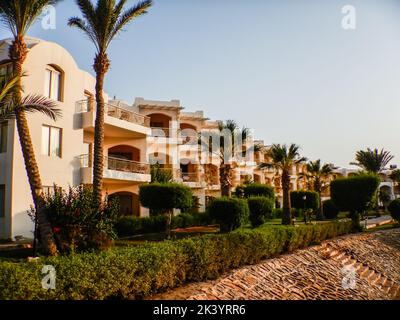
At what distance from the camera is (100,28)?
635 inches

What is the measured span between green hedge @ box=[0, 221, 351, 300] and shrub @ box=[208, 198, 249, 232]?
4549 mm

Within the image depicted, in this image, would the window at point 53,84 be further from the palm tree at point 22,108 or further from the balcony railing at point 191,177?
the balcony railing at point 191,177

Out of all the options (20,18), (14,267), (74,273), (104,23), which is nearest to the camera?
(14,267)

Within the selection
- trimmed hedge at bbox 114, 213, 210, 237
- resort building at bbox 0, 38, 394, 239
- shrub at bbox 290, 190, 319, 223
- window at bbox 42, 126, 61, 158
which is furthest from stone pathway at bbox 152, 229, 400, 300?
window at bbox 42, 126, 61, 158

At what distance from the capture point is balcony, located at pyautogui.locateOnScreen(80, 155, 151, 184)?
68.2 feet

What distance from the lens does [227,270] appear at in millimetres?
13297

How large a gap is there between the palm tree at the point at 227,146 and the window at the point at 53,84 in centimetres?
1150

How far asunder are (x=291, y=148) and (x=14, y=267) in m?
26.3

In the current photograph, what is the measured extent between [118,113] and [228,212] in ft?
32.9

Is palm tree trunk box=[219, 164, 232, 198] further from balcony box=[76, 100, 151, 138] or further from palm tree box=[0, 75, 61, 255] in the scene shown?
palm tree box=[0, 75, 61, 255]

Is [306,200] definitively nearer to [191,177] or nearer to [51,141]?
[191,177]

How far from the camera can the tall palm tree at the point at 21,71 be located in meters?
11.7

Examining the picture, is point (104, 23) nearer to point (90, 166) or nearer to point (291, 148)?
point (90, 166)
